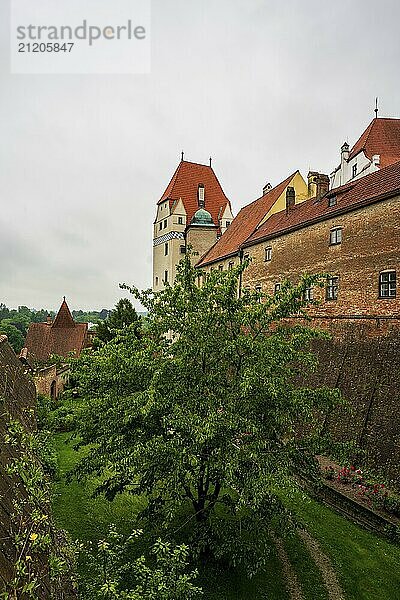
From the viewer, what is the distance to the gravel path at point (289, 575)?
9.43 meters

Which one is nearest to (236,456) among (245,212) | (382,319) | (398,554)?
(398,554)

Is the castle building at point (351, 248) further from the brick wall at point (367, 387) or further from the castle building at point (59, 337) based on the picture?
the castle building at point (59, 337)

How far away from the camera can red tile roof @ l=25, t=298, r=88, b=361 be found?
3691 cm

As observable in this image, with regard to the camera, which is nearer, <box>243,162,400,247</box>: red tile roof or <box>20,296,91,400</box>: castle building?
<box>243,162,400,247</box>: red tile roof

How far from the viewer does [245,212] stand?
40.3 m

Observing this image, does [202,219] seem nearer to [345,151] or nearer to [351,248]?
[345,151]

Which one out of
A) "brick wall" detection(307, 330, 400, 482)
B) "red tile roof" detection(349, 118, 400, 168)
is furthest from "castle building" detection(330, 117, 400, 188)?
"brick wall" detection(307, 330, 400, 482)

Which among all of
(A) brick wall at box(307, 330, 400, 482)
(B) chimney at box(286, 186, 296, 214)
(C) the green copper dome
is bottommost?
(A) brick wall at box(307, 330, 400, 482)

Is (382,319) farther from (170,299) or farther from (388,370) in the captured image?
(170,299)

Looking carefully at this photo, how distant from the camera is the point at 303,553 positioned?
436 inches

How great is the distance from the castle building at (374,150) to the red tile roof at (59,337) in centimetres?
2566

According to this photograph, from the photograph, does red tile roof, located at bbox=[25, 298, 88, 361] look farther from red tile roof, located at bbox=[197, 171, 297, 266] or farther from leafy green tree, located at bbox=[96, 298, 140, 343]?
red tile roof, located at bbox=[197, 171, 297, 266]

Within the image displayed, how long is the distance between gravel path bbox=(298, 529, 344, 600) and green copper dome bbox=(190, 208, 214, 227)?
122 ft

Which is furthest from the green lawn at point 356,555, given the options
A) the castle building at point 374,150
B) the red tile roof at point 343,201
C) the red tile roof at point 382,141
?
the red tile roof at point 382,141
